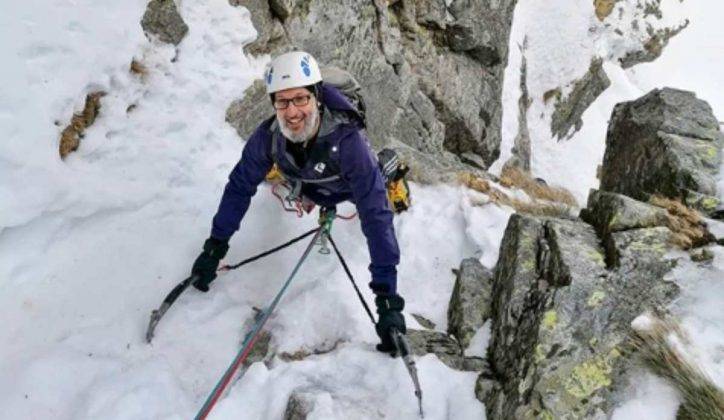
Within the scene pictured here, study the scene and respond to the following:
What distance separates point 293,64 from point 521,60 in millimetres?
17509

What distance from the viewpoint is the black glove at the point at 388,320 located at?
17.1 ft

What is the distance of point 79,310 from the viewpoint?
5.66 metres

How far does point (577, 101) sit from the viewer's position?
2259cm

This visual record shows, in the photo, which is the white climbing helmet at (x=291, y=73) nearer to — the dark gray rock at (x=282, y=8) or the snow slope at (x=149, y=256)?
the snow slope at (x=149, y=256)

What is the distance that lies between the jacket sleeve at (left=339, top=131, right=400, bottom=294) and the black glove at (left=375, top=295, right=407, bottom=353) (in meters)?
0.09

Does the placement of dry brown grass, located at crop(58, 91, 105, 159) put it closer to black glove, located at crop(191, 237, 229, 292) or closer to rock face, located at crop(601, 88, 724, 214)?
black glove, located at crop(191, 237, 229, 292)

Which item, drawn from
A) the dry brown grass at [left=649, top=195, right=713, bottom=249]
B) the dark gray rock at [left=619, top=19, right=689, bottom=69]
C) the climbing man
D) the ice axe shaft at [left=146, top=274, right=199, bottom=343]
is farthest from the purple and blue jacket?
the dark gray rock at [left=619, top=19, right=689, bottom=69]

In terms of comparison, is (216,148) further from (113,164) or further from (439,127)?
(439,127)

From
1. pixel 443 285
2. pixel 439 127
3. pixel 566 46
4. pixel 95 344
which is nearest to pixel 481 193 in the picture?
pixel 443 285

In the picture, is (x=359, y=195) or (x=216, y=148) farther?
(x=216, y=148)

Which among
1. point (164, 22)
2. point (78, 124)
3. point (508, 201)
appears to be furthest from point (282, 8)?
point (508, 201)

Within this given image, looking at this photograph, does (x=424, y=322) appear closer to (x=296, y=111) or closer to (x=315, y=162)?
(x=315, y=162)

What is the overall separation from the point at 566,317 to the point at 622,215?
161cm

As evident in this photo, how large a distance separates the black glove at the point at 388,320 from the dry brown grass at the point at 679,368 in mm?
1940
